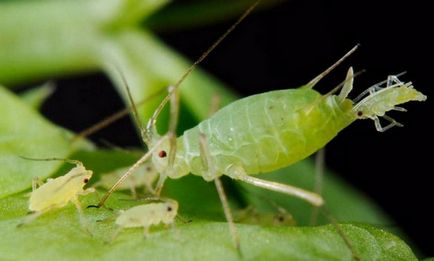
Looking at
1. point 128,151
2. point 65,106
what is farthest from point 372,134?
point 128,151

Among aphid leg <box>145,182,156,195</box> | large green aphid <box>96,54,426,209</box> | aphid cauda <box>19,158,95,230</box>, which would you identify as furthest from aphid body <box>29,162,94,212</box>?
aphid leg <box>145,182,156,195</box>

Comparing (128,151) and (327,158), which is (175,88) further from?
(327,158)

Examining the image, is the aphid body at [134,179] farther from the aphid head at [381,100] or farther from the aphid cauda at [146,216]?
the aphid head at [381,100]

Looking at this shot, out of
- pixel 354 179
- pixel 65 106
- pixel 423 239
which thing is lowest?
pixel 423 239

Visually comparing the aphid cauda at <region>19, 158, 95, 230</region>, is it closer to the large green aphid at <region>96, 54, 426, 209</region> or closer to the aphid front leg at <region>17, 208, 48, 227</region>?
the aphid front leg at <region>17, 208, 48, 227</region>

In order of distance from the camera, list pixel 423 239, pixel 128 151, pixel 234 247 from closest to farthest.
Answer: pixel 234 247
pixel 128 151
pixel 423 239

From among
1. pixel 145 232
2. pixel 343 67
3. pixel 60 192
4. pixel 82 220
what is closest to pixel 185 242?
pixel 145 232
